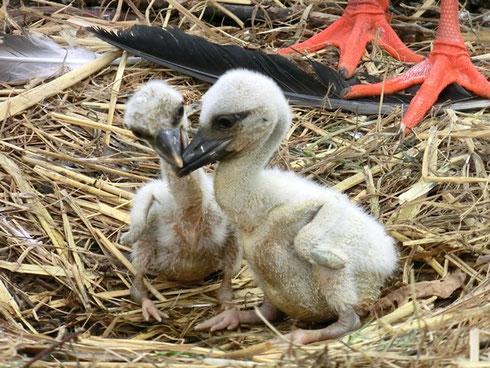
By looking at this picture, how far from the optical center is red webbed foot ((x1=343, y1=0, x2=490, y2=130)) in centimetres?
470

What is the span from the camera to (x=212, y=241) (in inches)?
148

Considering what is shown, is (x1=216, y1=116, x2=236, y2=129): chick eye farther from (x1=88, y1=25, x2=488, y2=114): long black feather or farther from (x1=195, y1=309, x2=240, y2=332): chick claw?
(x1=88, y1=25, x2=488, y2=114): long black feather

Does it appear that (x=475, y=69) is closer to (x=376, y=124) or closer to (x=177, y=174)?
(x=376, y=124)

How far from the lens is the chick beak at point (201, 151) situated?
10.7ft

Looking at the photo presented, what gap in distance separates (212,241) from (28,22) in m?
2.33

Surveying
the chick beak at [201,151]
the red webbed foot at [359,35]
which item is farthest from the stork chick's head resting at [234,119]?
the red webbed foot at [359,35]

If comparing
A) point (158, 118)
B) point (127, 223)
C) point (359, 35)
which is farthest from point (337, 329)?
point (359, 35)

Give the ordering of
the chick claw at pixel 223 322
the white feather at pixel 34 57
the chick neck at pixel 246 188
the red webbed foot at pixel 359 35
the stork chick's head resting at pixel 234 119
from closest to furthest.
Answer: the stork chick's head resting at pixel 234 119 < the chick neck at pixel 246 188 < the chick claw at pixel 223 322 < the white feather at pixel 34 57 < the red webbed foot at pixel 359 35

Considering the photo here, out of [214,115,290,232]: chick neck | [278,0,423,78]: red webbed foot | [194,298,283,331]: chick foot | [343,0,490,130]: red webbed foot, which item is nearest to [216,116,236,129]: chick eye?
[214,115,290,232]: chick neck

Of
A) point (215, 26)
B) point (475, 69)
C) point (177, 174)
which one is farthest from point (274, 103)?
point (215, 26)

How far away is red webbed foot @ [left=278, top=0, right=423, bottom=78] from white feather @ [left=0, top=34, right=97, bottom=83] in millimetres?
1088

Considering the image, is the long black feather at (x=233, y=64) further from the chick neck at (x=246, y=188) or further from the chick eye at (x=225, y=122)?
the chick eye at (x=225, y=122)

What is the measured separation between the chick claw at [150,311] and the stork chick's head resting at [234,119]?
24.7 inches

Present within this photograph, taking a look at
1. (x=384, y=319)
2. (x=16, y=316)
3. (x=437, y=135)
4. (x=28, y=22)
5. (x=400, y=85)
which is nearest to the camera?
(x=384, y=319)
